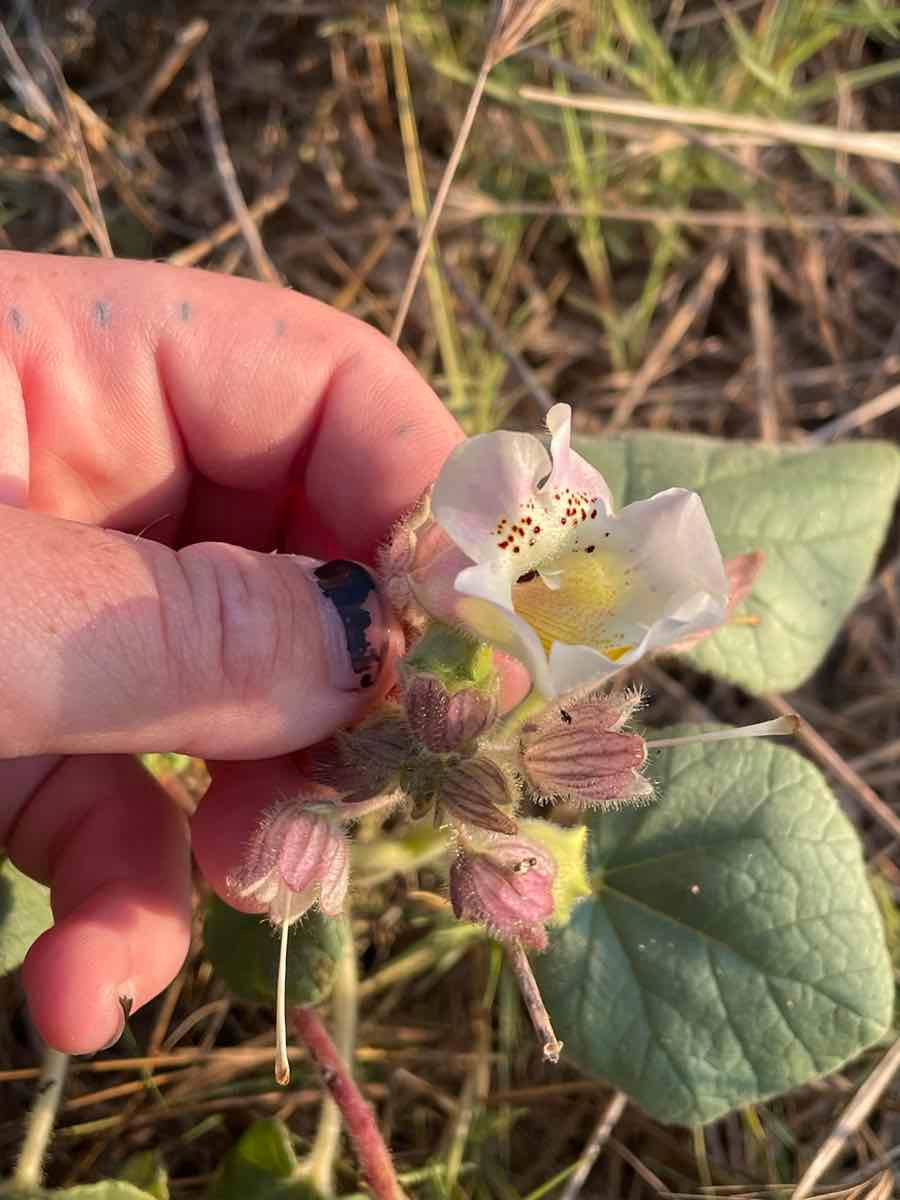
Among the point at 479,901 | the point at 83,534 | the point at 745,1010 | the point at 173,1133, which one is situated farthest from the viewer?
the point at 173,1133

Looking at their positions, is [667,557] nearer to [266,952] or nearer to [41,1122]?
[266,952]

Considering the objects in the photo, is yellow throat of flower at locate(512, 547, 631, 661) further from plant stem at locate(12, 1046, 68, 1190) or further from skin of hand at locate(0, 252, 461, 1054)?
plant stem at locate(12, 1046, 68, 1190)

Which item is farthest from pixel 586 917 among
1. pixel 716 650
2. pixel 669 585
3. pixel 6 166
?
pixel 6 166

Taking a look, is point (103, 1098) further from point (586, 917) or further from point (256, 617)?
point (256, 617)

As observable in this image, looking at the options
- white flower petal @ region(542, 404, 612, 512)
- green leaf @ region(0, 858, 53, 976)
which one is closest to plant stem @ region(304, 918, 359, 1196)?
green leaf @ region(0, 858, 53, 976)

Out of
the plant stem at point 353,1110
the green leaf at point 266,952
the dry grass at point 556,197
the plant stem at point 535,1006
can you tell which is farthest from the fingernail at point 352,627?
the dry grass at point 556,197

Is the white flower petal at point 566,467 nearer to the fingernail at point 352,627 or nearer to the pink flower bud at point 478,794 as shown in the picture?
the fingernail at point 352,627
